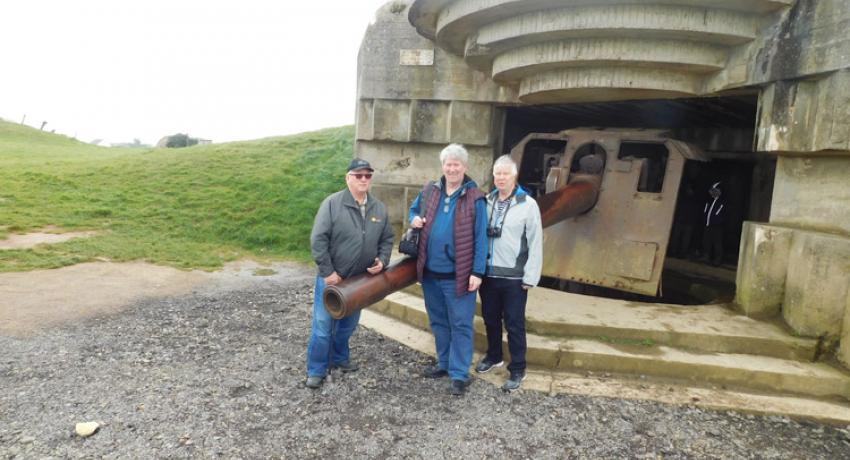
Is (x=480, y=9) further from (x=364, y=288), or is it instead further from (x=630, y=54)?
Answer: (x=364, y=288)

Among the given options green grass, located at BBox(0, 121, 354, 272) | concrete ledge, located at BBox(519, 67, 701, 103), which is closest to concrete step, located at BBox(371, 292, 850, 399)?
concrete ledge, located at BBox(519, 67, 701, 103)

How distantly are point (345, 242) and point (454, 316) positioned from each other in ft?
2.83

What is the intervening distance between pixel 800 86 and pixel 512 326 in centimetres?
294

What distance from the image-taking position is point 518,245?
3.50 metres

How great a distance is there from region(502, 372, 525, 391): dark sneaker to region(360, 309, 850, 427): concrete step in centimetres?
6

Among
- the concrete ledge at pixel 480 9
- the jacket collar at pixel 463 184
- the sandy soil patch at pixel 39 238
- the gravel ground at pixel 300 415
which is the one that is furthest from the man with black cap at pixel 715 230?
the sandy soil patch at pixel 39 238

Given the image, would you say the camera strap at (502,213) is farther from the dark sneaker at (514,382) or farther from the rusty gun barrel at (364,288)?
the dark sneaker at (514,382)

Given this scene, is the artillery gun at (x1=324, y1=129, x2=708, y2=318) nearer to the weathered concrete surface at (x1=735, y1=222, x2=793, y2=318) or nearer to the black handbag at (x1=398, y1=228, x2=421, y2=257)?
the weathered concrete surface at (x1=735, y1=222, x2=793, y2=318)

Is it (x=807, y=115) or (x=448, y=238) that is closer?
(x=448, y=238)

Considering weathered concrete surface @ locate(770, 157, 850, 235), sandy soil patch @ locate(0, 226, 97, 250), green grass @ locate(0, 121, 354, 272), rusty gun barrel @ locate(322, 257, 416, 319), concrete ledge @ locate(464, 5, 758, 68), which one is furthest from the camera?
green grass @ locate(0, 121, 354, 272)

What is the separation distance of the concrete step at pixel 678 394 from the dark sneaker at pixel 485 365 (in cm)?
4

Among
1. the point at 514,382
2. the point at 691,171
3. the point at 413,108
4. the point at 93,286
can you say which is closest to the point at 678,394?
the point at 514,382

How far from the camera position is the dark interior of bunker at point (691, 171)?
267 inches

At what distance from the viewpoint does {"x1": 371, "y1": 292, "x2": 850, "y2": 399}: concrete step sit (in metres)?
3.70
